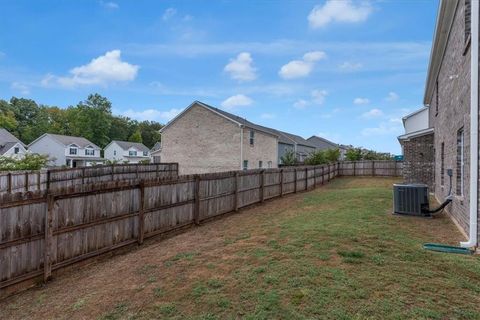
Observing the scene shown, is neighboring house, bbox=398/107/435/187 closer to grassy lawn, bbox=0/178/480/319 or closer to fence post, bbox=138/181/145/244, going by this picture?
grassy lawn, bbox=0/178/480/319

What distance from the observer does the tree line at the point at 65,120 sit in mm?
67312

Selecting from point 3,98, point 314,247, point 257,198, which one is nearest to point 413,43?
point 257,198

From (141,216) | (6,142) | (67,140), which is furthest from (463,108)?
(67,140)

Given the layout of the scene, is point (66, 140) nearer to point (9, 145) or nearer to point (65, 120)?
point (9, 145)

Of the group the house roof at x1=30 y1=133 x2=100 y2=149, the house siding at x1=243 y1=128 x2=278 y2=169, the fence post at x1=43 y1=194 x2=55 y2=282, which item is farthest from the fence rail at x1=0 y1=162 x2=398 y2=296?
the house roof at x1=30 y1=133 x2=100 y2=149

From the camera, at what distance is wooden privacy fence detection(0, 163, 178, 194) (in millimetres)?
11681

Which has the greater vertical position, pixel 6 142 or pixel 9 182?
pixel 6 142

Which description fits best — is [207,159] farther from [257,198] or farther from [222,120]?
[257,198]

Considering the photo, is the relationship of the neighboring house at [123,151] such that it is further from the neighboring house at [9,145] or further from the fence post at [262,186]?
the fence post at [262,186]

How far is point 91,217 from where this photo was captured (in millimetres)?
5902

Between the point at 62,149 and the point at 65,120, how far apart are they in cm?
2405

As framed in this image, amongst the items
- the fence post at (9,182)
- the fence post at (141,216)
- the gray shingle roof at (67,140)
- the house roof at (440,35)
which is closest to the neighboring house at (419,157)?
the house roof at (440,35)

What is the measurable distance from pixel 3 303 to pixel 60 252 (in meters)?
1.06

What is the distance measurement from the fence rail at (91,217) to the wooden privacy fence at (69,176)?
127 cm
